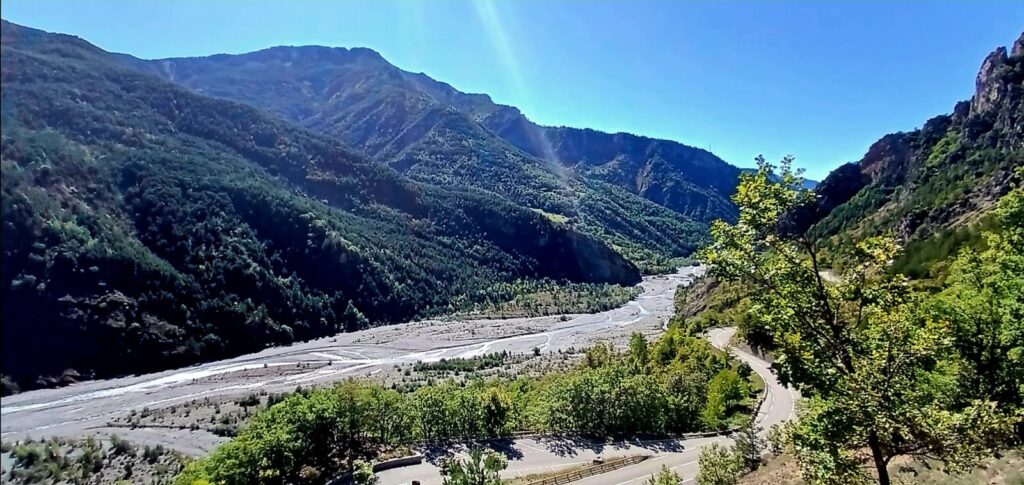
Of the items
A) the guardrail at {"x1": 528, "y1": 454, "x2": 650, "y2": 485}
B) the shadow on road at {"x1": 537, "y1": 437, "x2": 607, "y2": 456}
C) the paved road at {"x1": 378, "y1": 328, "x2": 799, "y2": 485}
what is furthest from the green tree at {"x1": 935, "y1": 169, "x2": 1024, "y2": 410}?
the shadow on road at {"x1": 537, "y1": 437, "x2": 607, "y2": 456}

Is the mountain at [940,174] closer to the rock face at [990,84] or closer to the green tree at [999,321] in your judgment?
the rock face at [990,84]

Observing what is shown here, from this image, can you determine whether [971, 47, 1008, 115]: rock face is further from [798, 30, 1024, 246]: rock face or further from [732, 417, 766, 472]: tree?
[732, 417, 766, 472]: tree

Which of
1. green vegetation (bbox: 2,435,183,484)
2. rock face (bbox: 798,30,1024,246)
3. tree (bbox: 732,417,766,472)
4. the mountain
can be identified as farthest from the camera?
rock face (bbox: 798,30,1024,246)

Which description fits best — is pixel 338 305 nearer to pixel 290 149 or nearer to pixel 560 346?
pixel 560 346

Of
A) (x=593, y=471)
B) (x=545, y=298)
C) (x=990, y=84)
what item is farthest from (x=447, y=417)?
(x=990, y=84)

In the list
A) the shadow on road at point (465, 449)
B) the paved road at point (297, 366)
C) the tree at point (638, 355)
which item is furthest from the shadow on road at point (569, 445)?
the paved road at point (297, 366)
